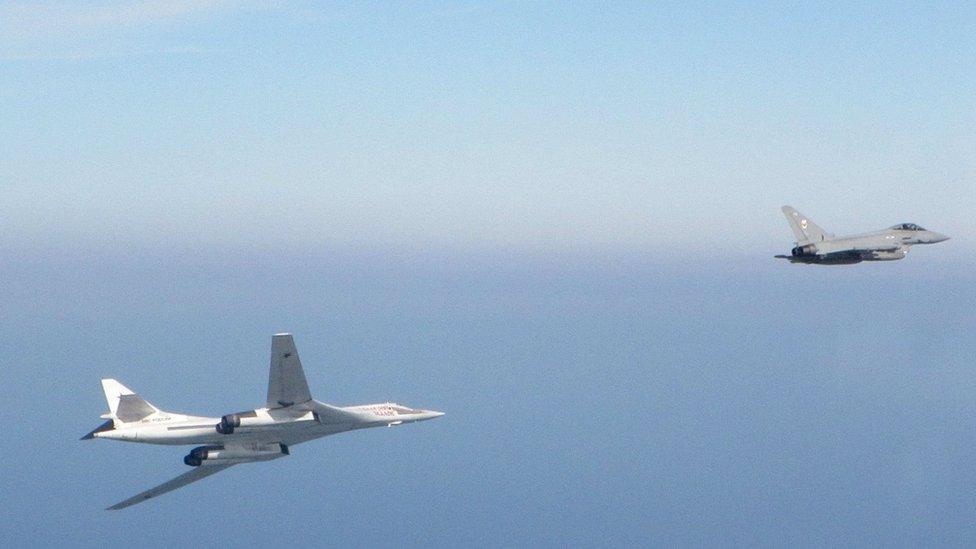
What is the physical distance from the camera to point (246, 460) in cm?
6694

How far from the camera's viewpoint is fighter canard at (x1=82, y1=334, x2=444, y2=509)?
2469 inches

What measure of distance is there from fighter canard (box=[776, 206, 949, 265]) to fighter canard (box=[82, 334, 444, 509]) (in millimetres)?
32678

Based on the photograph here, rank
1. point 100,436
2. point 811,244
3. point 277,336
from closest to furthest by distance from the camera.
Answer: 1. point 277,336
2. point 100,436
3. point 811,244

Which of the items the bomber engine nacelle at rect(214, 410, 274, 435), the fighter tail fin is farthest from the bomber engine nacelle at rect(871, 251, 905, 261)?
the fighter tail fin

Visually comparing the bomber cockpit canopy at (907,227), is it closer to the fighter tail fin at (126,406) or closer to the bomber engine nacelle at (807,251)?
the bomber engine nacelle at (807,251)

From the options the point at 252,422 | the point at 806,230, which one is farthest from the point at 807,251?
the point at 252,422

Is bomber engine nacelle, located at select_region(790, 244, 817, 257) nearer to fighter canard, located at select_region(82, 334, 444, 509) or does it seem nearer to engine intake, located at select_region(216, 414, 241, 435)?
fighter canard, located at select_region(82, 334, 444, 509)

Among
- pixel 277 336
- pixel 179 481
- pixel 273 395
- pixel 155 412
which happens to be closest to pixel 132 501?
pixel 179 481

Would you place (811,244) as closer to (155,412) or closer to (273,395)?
(273,395)

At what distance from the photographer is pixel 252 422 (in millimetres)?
63688

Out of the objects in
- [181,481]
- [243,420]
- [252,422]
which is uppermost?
[243,420]

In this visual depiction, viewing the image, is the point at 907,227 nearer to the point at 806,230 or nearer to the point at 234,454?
the point at 806,230

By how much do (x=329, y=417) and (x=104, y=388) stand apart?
14915 millimetres

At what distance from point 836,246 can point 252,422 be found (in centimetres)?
4525
